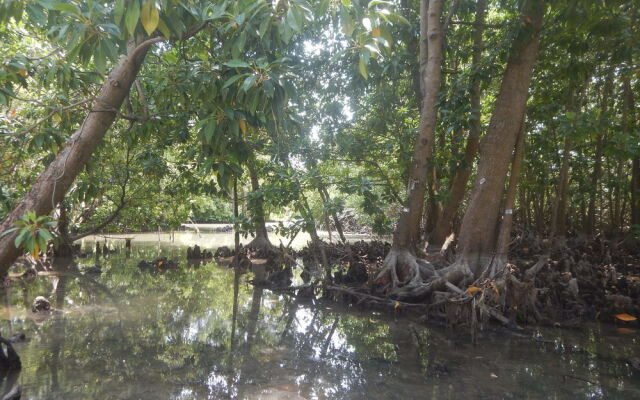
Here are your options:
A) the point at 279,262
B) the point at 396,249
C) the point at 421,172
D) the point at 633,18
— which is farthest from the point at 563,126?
the point at 279,262

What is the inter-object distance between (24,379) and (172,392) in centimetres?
126

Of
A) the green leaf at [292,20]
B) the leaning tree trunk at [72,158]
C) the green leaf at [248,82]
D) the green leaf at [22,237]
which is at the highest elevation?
the green leaf at [292,20]

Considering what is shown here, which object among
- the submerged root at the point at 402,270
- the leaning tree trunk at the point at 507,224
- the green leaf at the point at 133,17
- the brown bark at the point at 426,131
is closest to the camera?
the green leaf at the point at 133,17

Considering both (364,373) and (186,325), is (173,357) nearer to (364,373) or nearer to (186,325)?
(186,325)

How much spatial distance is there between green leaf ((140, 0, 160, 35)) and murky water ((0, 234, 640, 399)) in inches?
108

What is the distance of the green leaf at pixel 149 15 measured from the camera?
1.92 m

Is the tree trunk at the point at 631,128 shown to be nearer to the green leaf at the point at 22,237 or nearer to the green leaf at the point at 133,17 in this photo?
the green leaf at the point at 133,17

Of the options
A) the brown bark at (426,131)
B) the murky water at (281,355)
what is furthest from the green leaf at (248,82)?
the brown bark at (426,131)

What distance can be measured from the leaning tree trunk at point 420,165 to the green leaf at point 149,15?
5.41 m

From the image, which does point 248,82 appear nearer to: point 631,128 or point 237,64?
point 237,64

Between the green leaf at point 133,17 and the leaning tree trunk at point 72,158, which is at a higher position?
the green leaf at point 133,17

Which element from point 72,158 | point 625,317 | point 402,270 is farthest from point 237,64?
point 625,317

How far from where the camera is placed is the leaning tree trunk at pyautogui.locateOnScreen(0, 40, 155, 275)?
2090 mm

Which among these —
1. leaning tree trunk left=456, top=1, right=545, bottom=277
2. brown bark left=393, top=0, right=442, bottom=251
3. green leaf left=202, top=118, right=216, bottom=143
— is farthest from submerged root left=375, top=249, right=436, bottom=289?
green leaf left=202, top=118, right=216, bottom=143
